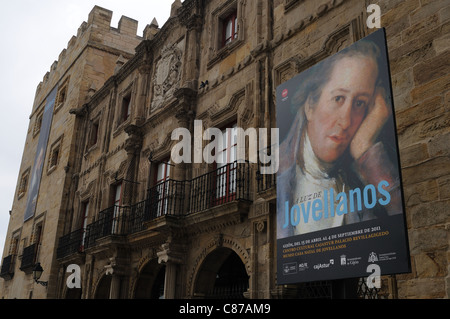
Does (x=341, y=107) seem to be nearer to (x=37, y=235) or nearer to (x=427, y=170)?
(x=427, y=170)

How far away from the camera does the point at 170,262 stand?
32.9ft

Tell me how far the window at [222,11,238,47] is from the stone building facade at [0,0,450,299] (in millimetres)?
34

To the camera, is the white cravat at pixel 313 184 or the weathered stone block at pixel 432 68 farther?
the white cravat at pixel 313 184

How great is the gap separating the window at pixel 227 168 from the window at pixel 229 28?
7.79 ft

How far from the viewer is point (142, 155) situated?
13.3m

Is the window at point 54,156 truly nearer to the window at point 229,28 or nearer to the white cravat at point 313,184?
the window at point 229,28

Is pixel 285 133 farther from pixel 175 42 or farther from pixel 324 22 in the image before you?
pixel 175 42

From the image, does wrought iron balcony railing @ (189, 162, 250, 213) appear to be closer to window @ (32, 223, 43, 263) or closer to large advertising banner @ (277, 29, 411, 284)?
large advertising banner @ (277, 29, 411, 284)

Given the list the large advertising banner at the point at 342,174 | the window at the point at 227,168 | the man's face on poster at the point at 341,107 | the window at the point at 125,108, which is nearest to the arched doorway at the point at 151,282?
the window at the point at 227,168

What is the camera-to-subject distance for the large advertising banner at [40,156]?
20875 millimetres

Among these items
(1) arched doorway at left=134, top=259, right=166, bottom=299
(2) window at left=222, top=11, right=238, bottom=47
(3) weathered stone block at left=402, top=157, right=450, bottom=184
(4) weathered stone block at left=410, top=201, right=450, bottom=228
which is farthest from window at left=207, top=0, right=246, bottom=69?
(4) weathered stone block at left=410, top=201, right=450, bottom=228

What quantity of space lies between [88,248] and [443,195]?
10.9m

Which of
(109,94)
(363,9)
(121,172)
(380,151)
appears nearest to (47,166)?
(109,94)

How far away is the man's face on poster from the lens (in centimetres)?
608
